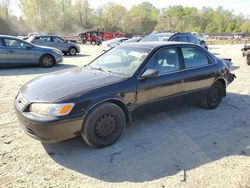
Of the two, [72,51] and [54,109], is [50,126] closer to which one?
[54,109]

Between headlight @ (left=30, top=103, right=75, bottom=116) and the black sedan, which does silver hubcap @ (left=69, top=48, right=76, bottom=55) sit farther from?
headlight @ (left=30, top=103, right=75, bottom=116)

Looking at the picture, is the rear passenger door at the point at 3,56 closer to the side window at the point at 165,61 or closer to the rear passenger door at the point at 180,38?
the rear passenger door at the point at 180,38

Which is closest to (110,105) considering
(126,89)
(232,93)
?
(126,89)

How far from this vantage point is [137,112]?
448cm

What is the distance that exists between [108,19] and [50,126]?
95180 mm

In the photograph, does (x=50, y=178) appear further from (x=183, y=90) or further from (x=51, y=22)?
(x=51, y=22)

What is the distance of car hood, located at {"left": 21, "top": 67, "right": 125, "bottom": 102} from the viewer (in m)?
3.84

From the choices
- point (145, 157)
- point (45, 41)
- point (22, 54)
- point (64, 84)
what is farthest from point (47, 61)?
point (145, 157)

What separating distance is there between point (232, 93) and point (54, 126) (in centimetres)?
546

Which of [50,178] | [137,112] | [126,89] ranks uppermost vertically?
[126,89]

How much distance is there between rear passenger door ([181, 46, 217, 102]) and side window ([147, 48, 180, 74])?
22 cm

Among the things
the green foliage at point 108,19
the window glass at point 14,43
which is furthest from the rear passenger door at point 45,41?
the green foliage at point 108,19

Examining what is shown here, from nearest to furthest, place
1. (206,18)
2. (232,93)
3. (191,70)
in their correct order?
(191,70) → (232,93) → (206,18)

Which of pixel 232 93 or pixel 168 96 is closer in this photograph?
pixel 168 96
